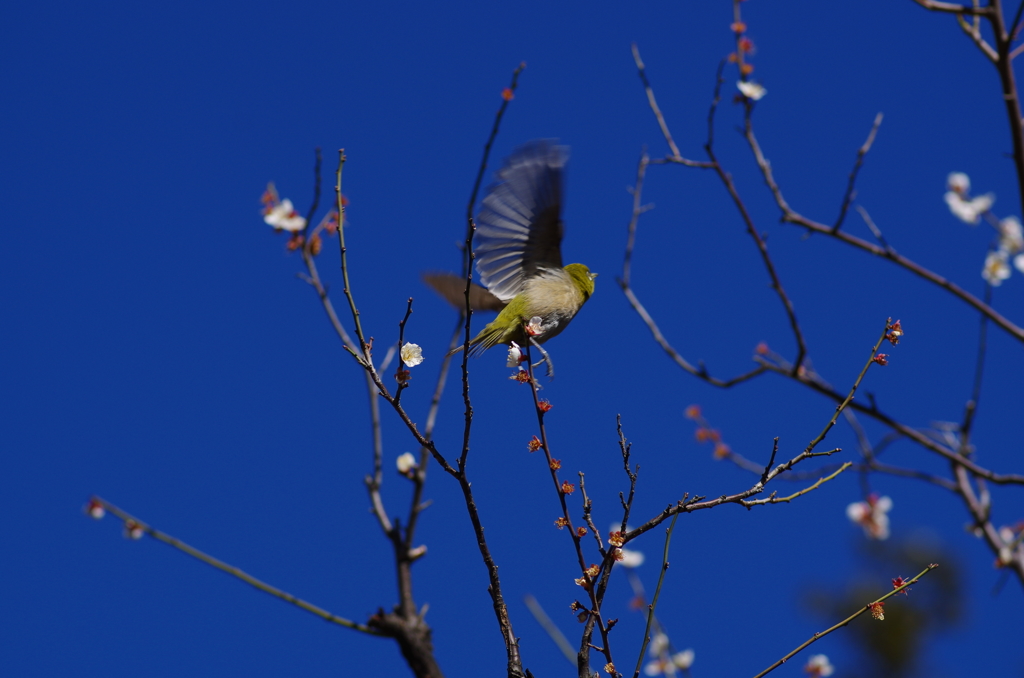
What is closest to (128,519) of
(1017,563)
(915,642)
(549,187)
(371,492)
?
(371,492)

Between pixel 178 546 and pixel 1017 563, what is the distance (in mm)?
3619

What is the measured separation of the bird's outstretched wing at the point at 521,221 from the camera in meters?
3.07

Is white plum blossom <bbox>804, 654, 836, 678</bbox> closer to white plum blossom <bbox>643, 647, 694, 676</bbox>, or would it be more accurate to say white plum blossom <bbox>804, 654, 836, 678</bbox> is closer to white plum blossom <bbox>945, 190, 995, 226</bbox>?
white plum blossom <bbox>643, 647, 694, 676</bbox>

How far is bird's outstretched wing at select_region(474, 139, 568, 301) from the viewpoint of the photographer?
3.07 meters

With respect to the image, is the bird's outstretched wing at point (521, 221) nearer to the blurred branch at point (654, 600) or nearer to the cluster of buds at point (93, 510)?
the blurred branch at point (654, 600)

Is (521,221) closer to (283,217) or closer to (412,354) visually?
(412,354)

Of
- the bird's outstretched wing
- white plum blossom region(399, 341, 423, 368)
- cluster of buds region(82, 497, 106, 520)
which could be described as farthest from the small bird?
cluster of buds region(82, 497, 106, 520)

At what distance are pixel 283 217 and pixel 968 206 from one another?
4404 mm

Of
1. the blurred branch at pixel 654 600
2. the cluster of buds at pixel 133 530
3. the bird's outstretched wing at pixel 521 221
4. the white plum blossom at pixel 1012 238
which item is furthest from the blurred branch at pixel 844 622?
the white plum blossom at pixel 1012 238

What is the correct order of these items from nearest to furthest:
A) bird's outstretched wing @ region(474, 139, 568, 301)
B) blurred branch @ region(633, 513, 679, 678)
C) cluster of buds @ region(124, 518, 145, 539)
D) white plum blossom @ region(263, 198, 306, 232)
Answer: blurred branch @ region(633, 513, 679, 678) → bird's outstretched wing @ region(474, 139, 568, 301) → cluster of buds @ region(124, 518, 145, 539) → white plum blossom @ region(263, 198, 306, 232)

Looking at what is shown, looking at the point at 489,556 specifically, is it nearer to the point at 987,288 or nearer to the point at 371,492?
the point at 371,492

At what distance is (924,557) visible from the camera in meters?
16.5

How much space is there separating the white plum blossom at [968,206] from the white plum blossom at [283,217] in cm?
420

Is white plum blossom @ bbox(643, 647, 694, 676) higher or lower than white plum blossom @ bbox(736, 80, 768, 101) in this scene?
lower
